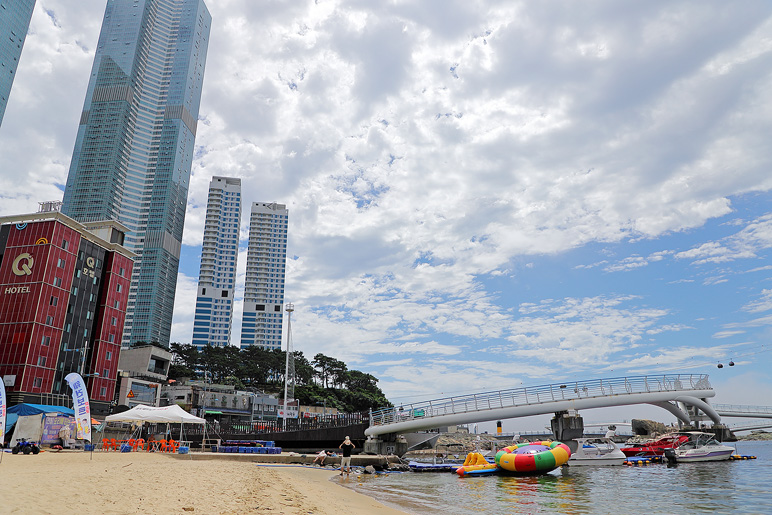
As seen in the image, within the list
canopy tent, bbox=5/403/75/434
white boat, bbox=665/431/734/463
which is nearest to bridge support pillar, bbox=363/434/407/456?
white boat, bbox=665/431/734/463

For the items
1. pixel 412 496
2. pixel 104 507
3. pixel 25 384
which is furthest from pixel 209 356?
pixel 104 507

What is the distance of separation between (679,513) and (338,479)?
608 inches

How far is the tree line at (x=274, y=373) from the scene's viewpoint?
374 feet

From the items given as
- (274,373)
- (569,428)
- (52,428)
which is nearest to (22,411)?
(52,428)

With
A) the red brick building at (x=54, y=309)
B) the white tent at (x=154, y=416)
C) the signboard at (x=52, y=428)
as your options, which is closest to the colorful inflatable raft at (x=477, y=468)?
the white tent at (x=154, y=416)

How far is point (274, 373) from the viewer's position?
135 meters

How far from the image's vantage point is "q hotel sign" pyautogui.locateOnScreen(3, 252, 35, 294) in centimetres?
5728

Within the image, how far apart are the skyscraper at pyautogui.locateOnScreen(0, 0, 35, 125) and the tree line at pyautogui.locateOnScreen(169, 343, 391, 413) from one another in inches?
4038

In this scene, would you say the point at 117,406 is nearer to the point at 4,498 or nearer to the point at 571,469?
the point at 571,469

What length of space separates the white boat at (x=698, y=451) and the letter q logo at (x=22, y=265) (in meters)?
68.5

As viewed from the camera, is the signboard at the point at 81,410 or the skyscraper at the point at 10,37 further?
the skyscraper at the point at 10,37

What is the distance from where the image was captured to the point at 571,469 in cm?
3234

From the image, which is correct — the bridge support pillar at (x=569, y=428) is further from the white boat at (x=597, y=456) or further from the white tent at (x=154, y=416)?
the white tent at (x=154, y=416)

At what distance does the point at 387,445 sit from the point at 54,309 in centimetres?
4521
